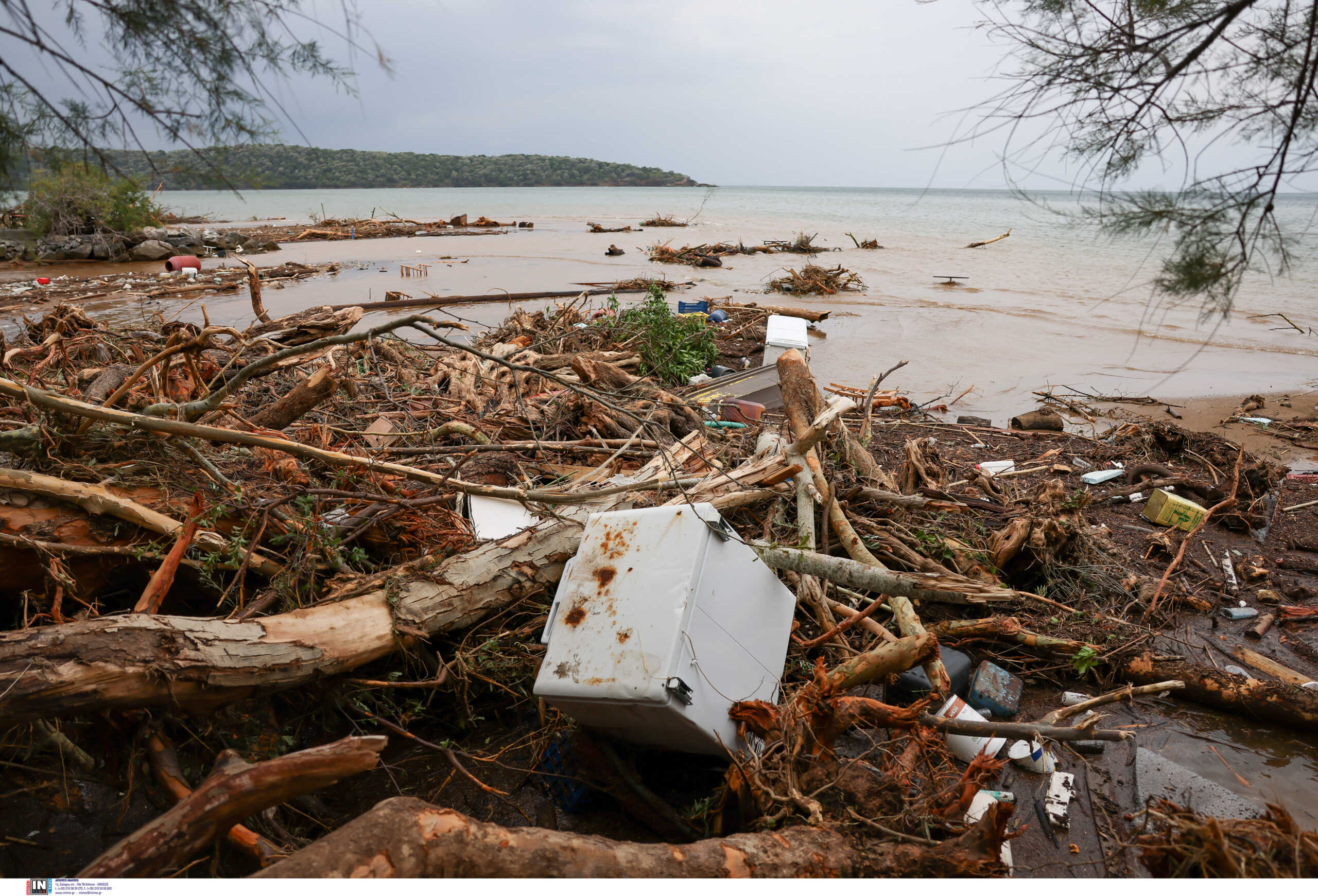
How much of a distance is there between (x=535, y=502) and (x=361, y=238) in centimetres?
2652

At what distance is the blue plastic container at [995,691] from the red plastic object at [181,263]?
17.4 m

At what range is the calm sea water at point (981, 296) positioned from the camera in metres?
7.94

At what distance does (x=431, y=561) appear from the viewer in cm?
287

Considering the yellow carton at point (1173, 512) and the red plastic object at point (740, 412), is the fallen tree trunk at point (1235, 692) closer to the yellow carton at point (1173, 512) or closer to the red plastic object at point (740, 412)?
the yellow carton at point (1173, 512)

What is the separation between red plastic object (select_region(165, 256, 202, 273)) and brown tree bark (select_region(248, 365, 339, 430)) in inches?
554

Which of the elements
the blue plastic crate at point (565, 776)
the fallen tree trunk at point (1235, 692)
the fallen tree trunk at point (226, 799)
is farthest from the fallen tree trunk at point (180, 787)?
the fallen tree trunk at point (1235, 692)

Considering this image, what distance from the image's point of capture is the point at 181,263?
15.2 m

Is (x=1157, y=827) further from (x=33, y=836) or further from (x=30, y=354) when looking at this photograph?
(x=30, y=354)

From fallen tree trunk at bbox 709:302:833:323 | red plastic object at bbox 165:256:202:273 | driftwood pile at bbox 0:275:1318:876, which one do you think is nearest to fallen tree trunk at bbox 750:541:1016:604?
driftwood pile at bbox 0:275:1318:876

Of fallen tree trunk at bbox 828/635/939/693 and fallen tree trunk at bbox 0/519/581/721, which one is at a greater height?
fallen tree trunk at bbox 0/519/581/721

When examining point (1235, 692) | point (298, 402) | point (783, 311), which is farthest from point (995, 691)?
point (783, 311)

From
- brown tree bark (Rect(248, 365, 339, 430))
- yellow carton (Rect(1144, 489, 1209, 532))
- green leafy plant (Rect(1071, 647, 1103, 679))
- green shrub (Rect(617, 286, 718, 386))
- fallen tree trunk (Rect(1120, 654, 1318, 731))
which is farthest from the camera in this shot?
green shrub (Rect(617, 286, 718, 386))

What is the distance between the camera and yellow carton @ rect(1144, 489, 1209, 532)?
4.51 metres

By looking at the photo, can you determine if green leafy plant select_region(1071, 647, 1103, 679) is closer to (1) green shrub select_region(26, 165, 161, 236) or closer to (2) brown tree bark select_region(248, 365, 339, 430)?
(2) brown tree bark select_region(248, 365, 339, 430)
